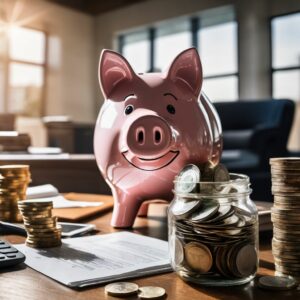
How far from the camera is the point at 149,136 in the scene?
698 mm

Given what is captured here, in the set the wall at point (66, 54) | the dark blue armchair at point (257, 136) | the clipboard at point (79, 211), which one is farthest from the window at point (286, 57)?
A: the clipboard at point (79, 211)

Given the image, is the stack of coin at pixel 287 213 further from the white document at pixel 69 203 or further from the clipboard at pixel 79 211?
the white document at pixel 69 203

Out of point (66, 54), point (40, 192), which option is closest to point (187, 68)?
point (40, 192)

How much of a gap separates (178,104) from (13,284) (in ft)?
1.30

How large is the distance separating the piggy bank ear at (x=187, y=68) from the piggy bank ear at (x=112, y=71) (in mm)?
73

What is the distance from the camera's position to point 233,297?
0.43m

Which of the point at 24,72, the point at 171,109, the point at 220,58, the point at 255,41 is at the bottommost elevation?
the point at 171,109

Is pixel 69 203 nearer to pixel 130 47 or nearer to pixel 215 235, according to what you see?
pixel 215 235

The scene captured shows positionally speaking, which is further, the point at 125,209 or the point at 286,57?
the point at 286,57

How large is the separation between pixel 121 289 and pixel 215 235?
107mm

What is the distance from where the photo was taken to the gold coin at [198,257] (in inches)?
18.1

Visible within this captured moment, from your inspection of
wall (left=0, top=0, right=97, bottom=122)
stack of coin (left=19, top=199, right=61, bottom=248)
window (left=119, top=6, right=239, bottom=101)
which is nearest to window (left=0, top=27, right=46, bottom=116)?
wall (left=0, top=0, right=97, bottom=122)

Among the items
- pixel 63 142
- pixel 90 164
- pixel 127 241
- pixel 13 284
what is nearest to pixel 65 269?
pixel 13 284

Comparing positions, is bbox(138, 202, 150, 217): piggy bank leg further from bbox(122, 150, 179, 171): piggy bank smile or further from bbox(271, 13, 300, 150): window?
bbox(271, 13, 300, 150): window
